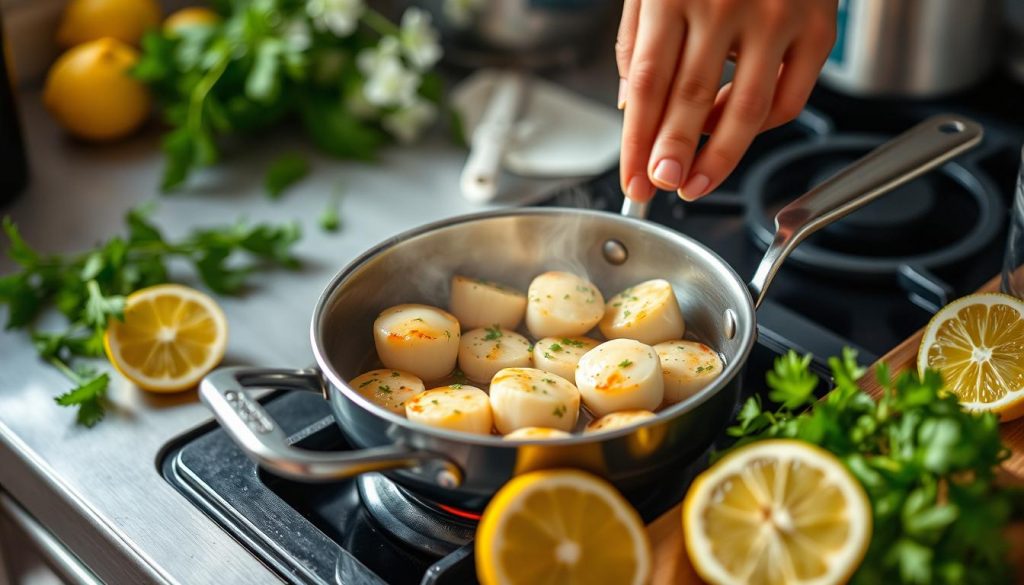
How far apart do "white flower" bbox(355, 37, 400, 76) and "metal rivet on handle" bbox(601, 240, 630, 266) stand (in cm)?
53

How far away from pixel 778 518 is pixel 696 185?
0.32 metres

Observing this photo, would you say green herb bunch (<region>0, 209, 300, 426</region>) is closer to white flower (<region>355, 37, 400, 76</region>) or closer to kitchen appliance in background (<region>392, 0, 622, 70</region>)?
white flower (<region>355, 37, 400, 76</region>)

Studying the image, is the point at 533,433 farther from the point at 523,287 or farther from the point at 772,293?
the point at 772,293

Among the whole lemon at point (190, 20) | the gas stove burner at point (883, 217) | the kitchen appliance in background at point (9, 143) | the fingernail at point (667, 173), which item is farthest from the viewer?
the whole lemon at point (190, 20)

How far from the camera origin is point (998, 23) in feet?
4.56

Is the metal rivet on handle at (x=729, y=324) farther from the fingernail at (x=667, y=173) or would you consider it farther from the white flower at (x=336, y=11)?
the white flower at (x=336, y=11)

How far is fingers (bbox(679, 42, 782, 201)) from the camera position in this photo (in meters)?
0.89

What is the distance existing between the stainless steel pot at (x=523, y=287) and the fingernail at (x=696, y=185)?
0.04m


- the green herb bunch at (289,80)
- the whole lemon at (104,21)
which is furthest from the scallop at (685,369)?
the whole lemon at (104,21)

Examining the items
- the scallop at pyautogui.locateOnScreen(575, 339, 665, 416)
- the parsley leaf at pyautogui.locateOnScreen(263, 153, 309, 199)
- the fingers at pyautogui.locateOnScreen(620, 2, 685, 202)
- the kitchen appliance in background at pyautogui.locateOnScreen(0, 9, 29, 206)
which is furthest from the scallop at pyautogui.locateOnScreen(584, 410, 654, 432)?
the kitchen appliance in background at pyautogui.locateOnScreen(0, 9, 29, 206)

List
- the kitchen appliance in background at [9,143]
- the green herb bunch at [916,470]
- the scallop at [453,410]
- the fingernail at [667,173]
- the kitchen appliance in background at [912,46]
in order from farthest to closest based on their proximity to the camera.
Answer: the kitchen appliance in background at [912,46], the kitchen appliance in background at [9,143], the fingernail at [667,173], the scallop at [453,410], the green herb bunch at [916,470]

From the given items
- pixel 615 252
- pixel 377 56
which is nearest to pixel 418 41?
pixel 377 56

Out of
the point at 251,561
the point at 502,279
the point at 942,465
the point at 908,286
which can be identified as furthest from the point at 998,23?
the point at 251,561

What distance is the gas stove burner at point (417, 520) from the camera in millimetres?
835
